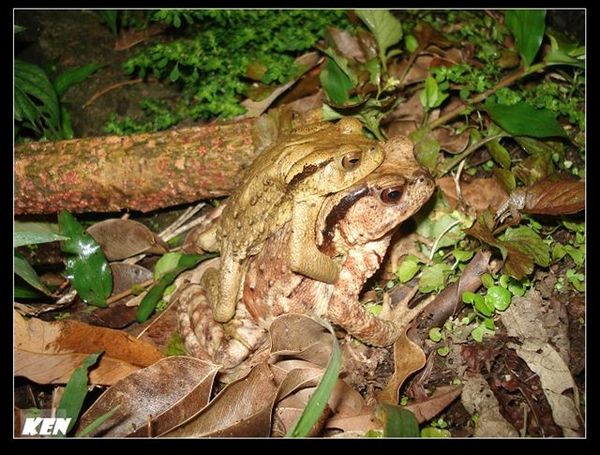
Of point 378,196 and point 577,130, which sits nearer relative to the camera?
point 378,196

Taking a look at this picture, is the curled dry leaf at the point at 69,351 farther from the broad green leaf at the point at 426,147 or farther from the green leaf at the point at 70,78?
the green leaf at the point at 70,78

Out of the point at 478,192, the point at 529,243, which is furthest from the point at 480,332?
the point at 478,192

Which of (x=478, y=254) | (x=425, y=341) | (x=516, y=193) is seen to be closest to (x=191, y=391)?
(x=425, y=341)

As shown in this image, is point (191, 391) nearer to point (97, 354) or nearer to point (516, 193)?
point (97, 354)

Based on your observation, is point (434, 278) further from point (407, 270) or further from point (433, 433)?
point (433, 433)
